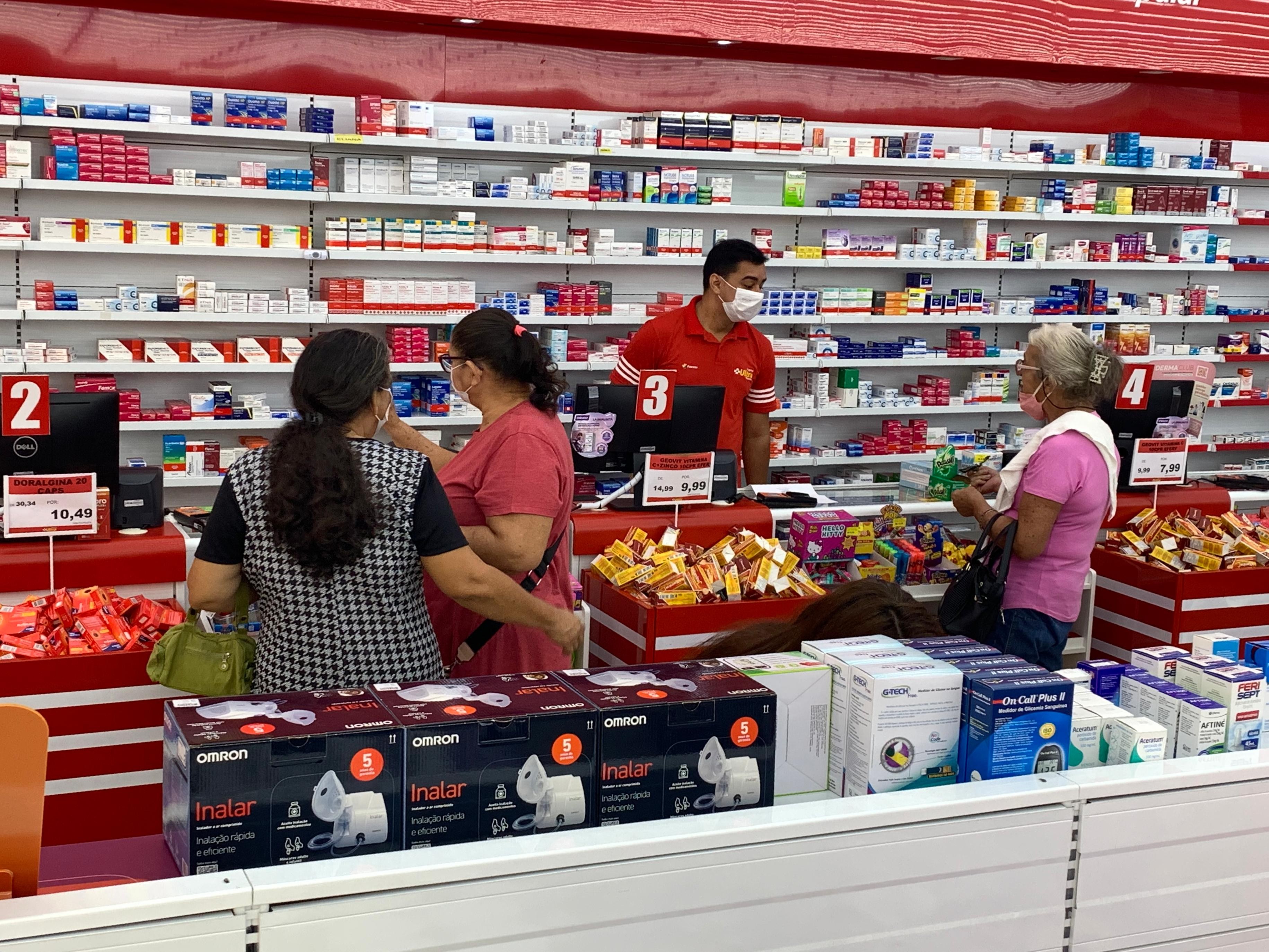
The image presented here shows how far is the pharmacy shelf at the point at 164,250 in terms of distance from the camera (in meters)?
5.78

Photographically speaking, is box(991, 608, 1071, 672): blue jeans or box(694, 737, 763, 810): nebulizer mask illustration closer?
box(694, 737, 763, 810): nebulizer mask illustration

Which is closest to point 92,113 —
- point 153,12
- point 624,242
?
point 153,12

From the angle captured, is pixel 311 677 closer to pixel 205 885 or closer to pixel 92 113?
pixel 205 885

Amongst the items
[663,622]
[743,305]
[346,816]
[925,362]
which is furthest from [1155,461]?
[346,816]

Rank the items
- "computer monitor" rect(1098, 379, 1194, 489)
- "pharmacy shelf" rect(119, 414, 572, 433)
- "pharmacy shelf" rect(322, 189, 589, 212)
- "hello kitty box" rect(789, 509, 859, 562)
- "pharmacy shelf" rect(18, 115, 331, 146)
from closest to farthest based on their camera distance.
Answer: "hello kitty box" rect(789, 509, 859, 562) → "computer monitor" rect(1098, 379, 1194, 489) → "pharmacy shelf" rect(18, 115, 331, 146) → "pharmacy shelf" rect(119, 414, 572, 433) → "pharmacy shelf" rect(322, 189, 589, 212)

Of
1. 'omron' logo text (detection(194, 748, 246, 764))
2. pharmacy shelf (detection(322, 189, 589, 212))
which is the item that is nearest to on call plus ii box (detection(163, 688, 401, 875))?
'omron' logo text (detection(194, 748, 246, 764))

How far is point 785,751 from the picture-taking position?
2084 mm

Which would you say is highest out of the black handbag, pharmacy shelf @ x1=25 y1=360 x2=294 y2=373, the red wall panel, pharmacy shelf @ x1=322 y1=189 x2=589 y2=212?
the red wall panel

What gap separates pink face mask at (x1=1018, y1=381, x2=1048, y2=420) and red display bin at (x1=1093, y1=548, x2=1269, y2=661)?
99cm

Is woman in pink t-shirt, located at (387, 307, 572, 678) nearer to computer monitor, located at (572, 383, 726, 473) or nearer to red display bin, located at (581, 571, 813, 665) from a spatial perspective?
red display bin, located at (581, 571, 813, 665)

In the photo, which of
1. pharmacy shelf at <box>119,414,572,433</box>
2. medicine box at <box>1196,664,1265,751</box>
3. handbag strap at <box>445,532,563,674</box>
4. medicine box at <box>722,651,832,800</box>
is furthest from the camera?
pharmacy shelf at <box>119,414,572,433</box>

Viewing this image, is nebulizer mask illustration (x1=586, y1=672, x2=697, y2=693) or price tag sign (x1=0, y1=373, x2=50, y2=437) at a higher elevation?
price tag sign (x1=0, y1=373, x2=50, y2=437)

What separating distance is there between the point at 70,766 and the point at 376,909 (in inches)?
69.0

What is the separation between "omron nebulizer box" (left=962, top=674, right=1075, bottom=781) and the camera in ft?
6.51
